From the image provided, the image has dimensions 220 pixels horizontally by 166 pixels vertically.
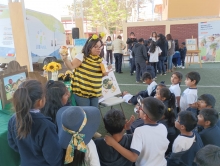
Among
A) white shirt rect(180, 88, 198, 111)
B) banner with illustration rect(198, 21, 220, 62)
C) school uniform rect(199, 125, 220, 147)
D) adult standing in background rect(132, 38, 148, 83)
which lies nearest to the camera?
school uniform rect(199, 125, 220, 147)

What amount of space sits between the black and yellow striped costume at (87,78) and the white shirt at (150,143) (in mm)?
929

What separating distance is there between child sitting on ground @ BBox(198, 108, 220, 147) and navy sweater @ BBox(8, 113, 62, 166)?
1279 mm

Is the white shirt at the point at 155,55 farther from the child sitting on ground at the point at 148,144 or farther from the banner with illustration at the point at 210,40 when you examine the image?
the child sitting on ground at the point at 148,144

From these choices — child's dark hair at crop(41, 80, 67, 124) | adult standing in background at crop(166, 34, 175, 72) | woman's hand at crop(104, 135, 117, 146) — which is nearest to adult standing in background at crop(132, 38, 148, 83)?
adult standing in background at crop(166, 34, 175, 72)

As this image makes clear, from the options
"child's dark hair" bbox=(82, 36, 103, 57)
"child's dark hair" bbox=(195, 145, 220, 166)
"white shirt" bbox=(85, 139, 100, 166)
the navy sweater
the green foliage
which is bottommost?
"child's dark hair" bbox=(195, 145, 220, 166)

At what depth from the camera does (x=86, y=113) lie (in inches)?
40.7

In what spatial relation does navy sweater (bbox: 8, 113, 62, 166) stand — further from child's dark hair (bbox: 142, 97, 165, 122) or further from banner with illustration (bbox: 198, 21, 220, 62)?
banner with illustration (bbox: 198, 21, 220, 62)

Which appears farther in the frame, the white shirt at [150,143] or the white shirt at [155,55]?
the white shirt at [155,55]

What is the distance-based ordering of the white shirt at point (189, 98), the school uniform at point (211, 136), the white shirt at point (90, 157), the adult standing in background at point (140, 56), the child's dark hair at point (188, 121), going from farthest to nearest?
the adult standing in background at point (140, 56) → the white shirt at point (189, 98) → the school uniform at point (211, 136) → the child's dark hair at point (188, 121) → the white shirt at point (90, 157)

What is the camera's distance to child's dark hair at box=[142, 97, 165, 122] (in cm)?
136

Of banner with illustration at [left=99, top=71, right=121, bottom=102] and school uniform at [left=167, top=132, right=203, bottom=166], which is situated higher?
banner with illustration at [left=99, top=71, right=121, bottom=102]

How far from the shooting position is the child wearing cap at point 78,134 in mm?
940

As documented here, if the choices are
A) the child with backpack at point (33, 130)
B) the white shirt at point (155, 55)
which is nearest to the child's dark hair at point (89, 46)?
the child with backpack at point (33, 130)

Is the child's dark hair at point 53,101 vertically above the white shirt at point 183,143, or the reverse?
the child's dark hair at point 53,101
